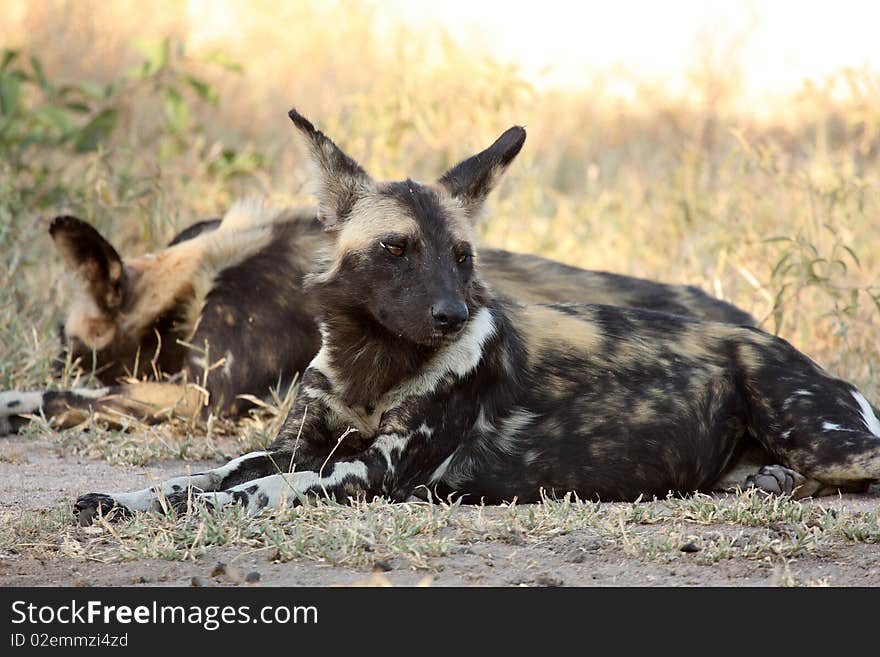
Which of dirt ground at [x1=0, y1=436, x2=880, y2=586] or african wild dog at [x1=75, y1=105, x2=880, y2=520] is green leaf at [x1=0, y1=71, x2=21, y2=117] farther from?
dirt ground at [x1=0, y1=436, x2=880, y2=586]

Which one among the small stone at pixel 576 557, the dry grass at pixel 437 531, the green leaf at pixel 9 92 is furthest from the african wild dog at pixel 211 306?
the small stone at pixel 576 557

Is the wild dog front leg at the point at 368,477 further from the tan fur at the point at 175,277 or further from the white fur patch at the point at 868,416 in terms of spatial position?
the tan fur at the point at 175,277

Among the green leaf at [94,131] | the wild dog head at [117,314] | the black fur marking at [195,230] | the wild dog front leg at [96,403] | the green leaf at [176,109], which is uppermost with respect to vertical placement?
the green leaf at [176,109]

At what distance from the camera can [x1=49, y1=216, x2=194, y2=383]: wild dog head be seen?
544 centimetres

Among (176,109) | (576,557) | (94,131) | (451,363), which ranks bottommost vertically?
(576,557)

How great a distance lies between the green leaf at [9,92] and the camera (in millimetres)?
6996

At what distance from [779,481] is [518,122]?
5.36 metres

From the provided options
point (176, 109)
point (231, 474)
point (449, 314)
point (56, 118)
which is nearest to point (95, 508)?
point (231, 474)

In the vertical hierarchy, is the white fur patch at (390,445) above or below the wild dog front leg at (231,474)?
above

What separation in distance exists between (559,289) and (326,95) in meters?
5.94

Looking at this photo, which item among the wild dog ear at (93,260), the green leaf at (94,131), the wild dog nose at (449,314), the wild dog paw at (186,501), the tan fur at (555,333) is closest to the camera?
the wild dog paw at (186,501)

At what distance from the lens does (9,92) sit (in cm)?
701

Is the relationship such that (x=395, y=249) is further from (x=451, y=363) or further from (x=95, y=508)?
(x=95, y=508)

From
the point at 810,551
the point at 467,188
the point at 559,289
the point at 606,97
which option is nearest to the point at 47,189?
the point at 559,289
